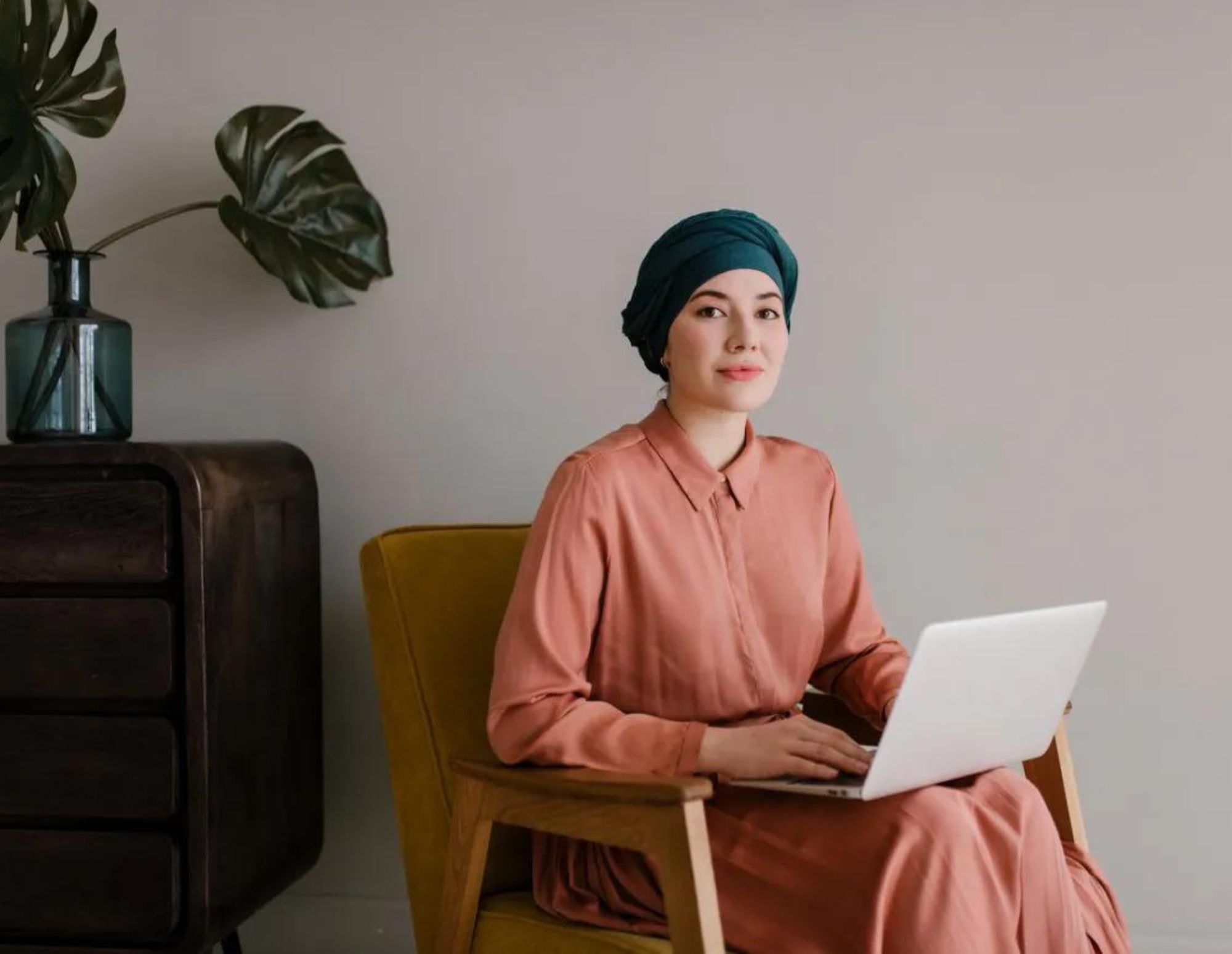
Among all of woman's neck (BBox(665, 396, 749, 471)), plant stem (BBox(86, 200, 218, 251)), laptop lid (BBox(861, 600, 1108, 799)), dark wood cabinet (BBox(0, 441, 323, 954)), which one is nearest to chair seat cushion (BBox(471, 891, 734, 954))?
laptop lid (BBox(861, 600, 1108, 799))

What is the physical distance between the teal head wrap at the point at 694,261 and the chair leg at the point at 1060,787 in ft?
2.43

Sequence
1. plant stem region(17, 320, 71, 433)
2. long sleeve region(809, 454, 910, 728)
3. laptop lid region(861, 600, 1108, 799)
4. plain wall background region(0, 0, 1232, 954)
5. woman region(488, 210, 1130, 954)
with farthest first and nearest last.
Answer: plain wall background region(0, 0, 1232, 954)
plant stem region(17, 320, 71, 433)
long sleeve region(809, 454, 910, 728)
woman region(488, 210, 1130, 954)
laptop lid region(861, 600, 1108, 799)

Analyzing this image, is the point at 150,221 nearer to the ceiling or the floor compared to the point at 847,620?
nearer to the ceiling

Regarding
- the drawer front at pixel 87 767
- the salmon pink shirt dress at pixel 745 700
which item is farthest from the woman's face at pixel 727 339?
the drawer front at pixel 87 767

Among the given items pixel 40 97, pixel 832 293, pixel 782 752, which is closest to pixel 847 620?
pixel 782 752

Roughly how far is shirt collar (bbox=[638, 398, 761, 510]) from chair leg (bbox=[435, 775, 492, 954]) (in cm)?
52

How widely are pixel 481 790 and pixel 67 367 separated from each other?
1.14 m

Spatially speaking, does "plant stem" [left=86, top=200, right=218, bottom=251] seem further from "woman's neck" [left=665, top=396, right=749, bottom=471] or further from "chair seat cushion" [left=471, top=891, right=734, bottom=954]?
"chair seat cushion" [left=471, top=891, right=734, bottom=954]

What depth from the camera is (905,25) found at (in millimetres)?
2824

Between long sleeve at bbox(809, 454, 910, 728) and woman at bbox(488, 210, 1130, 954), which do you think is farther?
long sleeve at bbox(809, 454, 910, 728)

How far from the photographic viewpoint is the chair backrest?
2.21m

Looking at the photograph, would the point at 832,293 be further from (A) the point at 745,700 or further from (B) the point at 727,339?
(A) the point at 745,700

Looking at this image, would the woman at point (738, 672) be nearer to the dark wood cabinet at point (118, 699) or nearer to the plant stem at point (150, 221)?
the dark wood cabinet at point (118, 699)

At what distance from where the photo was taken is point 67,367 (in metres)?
2.64
